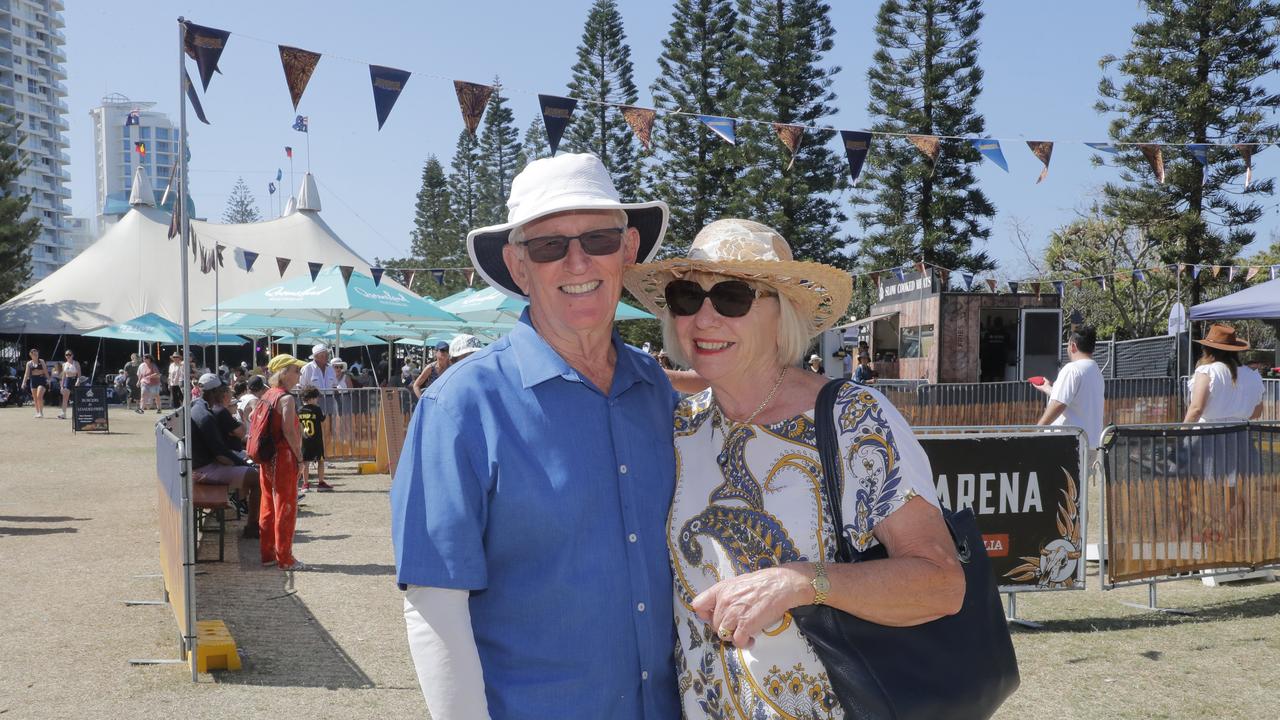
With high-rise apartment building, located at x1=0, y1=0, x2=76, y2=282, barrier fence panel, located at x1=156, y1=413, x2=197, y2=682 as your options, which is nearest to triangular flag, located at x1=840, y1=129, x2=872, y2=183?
barrier fence panel, located at x1=156, y1=413, x2=197, y2=682

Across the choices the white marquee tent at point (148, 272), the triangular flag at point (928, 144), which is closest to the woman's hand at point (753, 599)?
the triangular flag at point (928, 144)

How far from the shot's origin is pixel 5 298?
150 feet

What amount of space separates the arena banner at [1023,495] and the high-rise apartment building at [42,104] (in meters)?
123

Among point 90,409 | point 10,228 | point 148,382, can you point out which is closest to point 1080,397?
point 90,409

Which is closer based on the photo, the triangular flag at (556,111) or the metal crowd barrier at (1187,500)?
the metal crowd barrier at (1187,500)

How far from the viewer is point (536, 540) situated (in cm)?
182

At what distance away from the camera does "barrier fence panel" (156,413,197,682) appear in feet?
16.3

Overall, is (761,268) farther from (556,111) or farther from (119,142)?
(119,142)

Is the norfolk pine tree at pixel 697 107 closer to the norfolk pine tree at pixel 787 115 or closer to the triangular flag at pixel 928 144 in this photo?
the norfolk pine tree at pixel 787 115

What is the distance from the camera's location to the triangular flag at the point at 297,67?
26.9 feet

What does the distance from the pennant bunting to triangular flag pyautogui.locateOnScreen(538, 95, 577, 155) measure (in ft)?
4.70

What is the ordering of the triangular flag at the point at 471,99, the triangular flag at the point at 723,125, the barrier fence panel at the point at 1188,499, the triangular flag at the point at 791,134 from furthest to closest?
the triangular flag at the point at 791,134 → the triangular flag at the point at 723,125 → the triangular flag at the point at 471,99 → the barrier fence panel at the point at 1188,499

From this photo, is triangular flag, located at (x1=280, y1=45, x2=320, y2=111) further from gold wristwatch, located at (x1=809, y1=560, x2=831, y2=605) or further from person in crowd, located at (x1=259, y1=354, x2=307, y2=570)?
gold wristwatch, located at (x1=809, y1=560, x2=831, y2=605)

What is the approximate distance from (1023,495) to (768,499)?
4043mm
